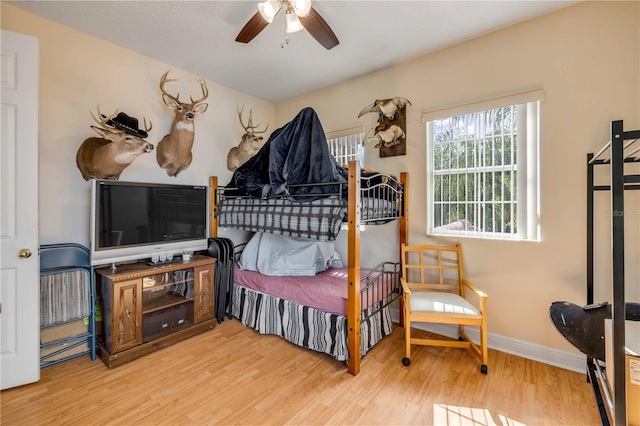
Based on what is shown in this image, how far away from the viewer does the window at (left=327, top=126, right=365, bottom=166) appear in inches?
127

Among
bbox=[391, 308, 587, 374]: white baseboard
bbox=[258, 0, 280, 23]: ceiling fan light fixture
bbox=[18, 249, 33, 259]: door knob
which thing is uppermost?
bbox=[258, 0, 280, 23]: ceiling fan light fixture

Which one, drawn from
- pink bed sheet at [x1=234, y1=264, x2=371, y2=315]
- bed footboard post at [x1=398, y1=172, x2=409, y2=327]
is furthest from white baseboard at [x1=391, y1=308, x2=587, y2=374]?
pink bed sheet at [x1=234, y1=264, x2=371, y2=315]

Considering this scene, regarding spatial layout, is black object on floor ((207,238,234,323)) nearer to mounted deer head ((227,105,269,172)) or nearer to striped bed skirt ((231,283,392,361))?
striped bed skirt ((231,283,392,361))

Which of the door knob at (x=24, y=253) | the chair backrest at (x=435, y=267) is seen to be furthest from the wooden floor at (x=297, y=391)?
the door knob at (x=24, y=253)

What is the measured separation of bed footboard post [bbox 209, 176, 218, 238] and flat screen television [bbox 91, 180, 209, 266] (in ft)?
1.27

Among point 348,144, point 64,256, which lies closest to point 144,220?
point 64,256

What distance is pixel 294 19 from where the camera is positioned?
70.7 inches

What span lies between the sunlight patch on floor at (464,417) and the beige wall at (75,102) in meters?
3.10

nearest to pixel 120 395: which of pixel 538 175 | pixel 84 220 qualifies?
pixel 84 220

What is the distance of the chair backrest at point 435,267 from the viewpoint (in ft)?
8.17

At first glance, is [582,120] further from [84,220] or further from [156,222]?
[84,220]

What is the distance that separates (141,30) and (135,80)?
51 centimetres

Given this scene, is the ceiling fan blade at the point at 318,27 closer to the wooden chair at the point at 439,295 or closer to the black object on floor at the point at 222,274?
the wooden chair at the point at 439,295

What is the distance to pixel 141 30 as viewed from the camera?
7.68 ft
